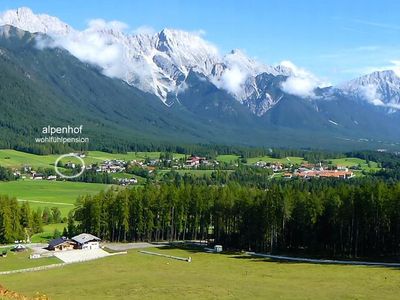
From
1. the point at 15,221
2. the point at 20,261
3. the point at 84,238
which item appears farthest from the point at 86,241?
the point at 15,221

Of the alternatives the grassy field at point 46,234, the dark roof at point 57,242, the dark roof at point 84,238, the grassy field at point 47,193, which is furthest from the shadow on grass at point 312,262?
the grassy field at point 47,193

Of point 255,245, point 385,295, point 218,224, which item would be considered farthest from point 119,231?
point 385,295

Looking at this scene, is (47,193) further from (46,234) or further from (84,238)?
(84,238)

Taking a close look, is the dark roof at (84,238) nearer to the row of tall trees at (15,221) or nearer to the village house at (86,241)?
the village house at (86,241)

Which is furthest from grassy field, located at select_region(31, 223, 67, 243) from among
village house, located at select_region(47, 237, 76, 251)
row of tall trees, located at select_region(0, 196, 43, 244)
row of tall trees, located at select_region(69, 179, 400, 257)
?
village house, located at select_region(47, 237, 76, 251)

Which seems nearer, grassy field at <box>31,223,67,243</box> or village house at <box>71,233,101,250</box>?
village house at <box>71,233,101,250</box>

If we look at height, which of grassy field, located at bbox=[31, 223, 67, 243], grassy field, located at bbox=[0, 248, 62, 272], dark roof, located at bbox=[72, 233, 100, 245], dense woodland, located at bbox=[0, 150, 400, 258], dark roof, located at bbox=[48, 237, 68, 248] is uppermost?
dense woodland, located at bbox=[0, 150, 400, 258]

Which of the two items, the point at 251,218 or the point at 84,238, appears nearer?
the point at 251,218

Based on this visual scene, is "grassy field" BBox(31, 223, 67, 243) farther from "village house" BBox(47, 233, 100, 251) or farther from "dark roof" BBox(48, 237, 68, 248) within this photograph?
"village house" BBox(47, 233, 100, 251)
